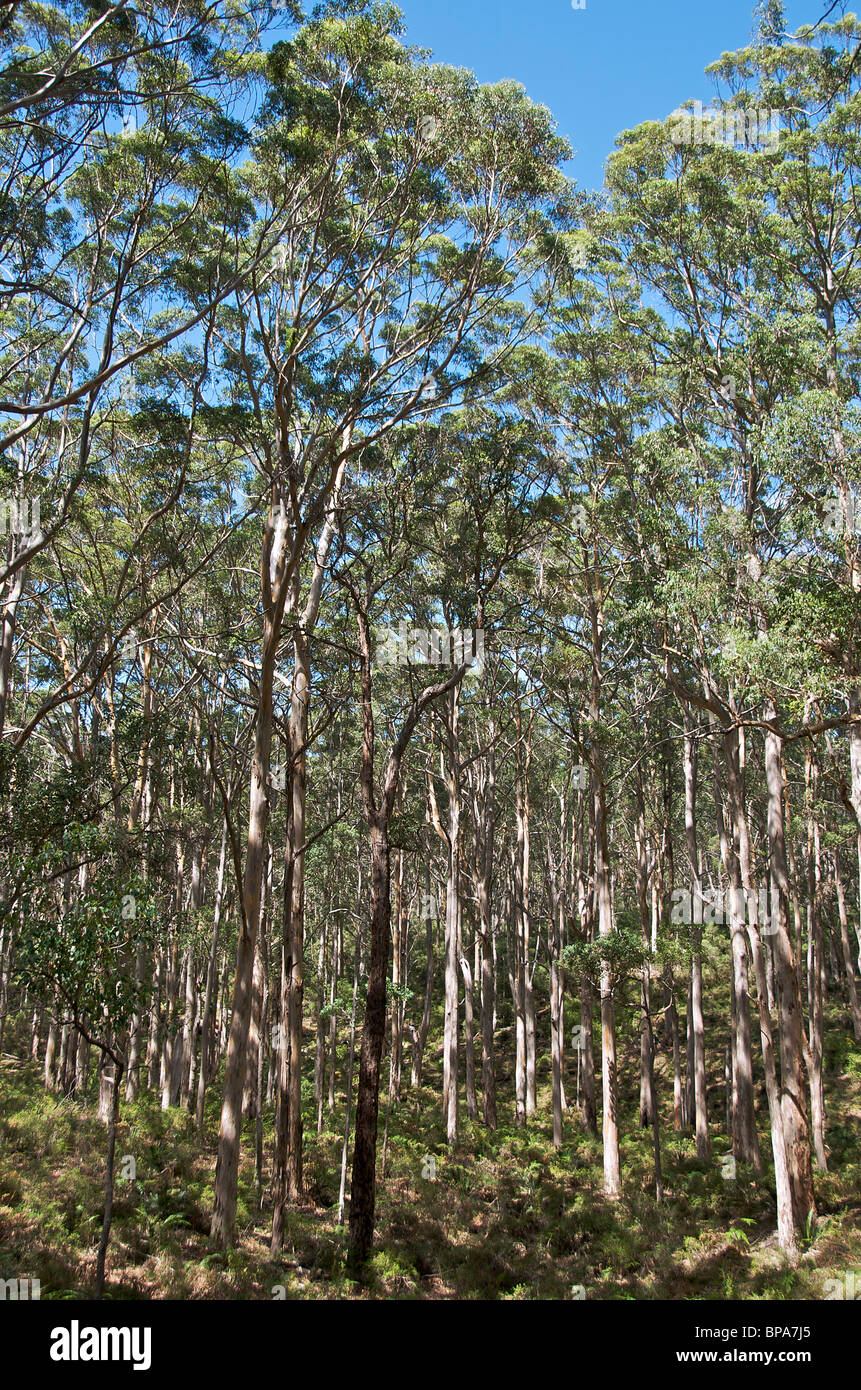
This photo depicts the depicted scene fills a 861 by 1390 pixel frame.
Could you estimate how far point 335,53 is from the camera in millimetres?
10961

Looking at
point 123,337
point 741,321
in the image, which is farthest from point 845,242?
point 123,337

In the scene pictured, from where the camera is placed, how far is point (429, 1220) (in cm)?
1298

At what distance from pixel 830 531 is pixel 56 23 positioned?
36.4ft

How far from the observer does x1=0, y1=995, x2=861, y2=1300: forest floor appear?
9.16 m

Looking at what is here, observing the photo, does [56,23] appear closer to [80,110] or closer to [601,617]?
[80,110]

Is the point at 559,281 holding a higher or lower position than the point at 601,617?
higher

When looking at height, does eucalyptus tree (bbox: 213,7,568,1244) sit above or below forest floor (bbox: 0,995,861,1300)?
above

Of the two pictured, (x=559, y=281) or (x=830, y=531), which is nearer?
(x=830, y=531)

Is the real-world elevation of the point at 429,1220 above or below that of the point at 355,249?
below

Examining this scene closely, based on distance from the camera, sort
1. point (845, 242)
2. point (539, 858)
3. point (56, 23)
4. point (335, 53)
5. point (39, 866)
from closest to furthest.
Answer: point (39, 866) → point (56, 23) → point (335, 53) → point (845, 242) → point (539, 858)

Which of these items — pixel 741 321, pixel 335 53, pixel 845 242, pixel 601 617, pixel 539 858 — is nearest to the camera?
pixel 335 53

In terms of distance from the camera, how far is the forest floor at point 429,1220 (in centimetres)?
916

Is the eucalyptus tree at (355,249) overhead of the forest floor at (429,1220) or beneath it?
overhead

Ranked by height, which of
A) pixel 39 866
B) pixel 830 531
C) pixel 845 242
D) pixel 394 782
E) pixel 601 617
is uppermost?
pixel 845 242
